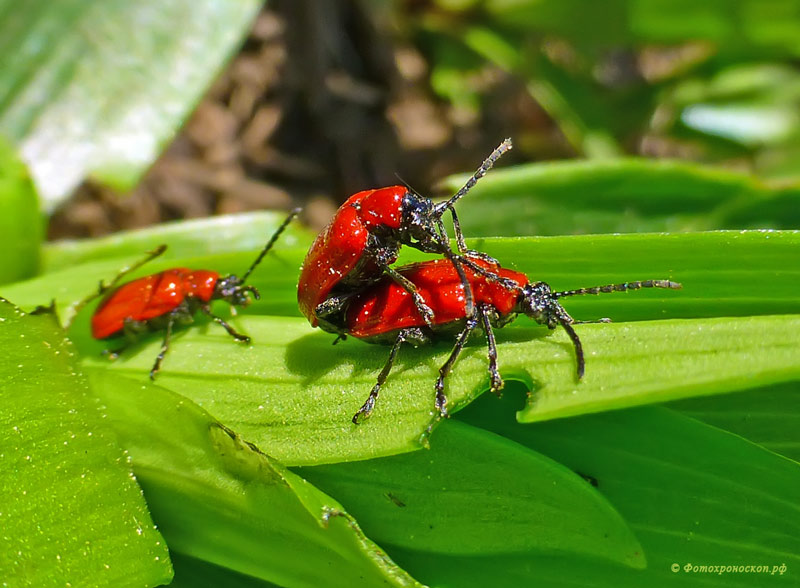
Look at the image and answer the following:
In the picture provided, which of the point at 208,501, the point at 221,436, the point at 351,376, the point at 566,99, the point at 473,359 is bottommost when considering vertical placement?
the point at 208,501

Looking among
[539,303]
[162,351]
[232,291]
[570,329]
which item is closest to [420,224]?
[539,303]

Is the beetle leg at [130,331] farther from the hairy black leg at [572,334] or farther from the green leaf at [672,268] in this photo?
the hairy black leg at [572,334]

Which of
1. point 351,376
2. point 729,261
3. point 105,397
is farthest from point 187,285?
point 729,261

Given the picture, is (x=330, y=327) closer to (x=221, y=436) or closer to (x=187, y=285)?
(x=221, y=436)

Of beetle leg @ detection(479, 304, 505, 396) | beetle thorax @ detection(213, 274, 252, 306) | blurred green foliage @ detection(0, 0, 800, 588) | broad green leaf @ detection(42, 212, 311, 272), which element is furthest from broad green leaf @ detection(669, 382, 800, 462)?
broad green leaf @ detection(42, 212, 311, 272)

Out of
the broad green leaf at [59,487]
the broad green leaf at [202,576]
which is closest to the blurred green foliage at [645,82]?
the broad green leaf at [202,576]

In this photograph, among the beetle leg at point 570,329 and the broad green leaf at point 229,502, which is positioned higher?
the beetle leg at point 570,329

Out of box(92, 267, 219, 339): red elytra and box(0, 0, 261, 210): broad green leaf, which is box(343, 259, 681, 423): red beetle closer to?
box(92, 267, 219, 339): red elytra
